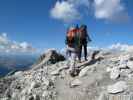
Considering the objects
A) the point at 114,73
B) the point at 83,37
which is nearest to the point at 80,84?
the point at 114,73

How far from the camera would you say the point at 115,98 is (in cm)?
1731

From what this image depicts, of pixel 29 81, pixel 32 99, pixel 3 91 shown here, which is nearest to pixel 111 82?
pixel 32 99

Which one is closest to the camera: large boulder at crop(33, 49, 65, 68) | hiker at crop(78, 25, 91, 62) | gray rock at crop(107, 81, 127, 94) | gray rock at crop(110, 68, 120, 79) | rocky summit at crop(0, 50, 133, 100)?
gray rock at crop(107, 81, 127, 94)

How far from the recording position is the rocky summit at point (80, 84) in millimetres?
18078

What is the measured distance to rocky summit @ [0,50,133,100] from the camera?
59.3 feet

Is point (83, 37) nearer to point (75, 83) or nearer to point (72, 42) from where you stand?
point (72, 42)

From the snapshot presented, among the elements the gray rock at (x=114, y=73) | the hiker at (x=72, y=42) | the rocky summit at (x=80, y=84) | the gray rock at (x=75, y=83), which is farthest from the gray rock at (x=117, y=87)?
the hiker at (x=72, y=42)

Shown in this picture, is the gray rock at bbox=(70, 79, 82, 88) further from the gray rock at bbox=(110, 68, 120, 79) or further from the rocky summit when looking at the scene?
the gray rock at bbox=(110, 68, 120, 79)

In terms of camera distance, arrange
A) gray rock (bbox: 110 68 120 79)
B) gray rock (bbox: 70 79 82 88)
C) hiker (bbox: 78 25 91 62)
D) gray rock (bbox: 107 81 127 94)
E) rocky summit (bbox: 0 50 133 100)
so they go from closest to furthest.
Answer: gray rock (bbox: 107 81 127 94), rocky summit (bbox: 0 50 133 100), gray rock (bbox: 110 68 120 79), gray rock (bbox: 70 79 82 88), hiker (bbox: 78 25 91 62)

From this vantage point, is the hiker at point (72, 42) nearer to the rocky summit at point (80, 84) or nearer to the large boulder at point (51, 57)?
the rocky summit at point (80, 84)

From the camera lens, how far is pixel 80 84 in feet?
→ 66.3

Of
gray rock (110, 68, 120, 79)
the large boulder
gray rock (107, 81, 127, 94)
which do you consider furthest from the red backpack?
the large boulder

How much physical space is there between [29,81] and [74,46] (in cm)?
430

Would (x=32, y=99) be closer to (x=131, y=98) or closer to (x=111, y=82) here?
(x=111, y=82)
